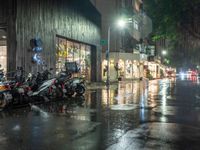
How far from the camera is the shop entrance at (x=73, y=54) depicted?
33.4 meters

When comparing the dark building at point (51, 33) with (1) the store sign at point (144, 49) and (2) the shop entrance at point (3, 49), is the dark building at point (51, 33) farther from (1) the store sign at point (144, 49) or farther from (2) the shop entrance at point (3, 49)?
(1) the store sign at point (144, 49)

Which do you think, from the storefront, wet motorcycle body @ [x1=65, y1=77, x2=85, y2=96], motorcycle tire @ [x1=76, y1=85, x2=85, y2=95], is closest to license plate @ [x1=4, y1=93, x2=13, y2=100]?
wet motorcycle body @ [x1=65, y1=77, x2=85, y2=96]

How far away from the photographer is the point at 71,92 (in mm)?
23203

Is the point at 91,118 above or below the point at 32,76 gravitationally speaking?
below

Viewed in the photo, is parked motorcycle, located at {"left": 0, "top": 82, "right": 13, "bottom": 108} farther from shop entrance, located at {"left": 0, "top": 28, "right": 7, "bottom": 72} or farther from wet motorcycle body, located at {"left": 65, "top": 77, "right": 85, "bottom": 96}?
shop entrance, located at {"left": 0, "top": 28, "right": 7, "bottom": 72}

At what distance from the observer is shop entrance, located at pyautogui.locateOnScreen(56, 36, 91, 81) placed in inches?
1317

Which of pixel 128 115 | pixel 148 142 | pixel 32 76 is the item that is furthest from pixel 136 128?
pixel 32 76

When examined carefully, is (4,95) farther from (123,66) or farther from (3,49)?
(123,66)

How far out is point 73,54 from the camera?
38.3 m

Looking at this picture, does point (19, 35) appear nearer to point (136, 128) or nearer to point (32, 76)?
point (32, 76)

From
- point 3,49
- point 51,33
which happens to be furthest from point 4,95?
point 51,33

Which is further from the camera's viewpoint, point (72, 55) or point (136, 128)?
point (72, 55)

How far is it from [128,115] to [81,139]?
17.2ft

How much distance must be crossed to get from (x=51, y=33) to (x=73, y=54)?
8.71 m
